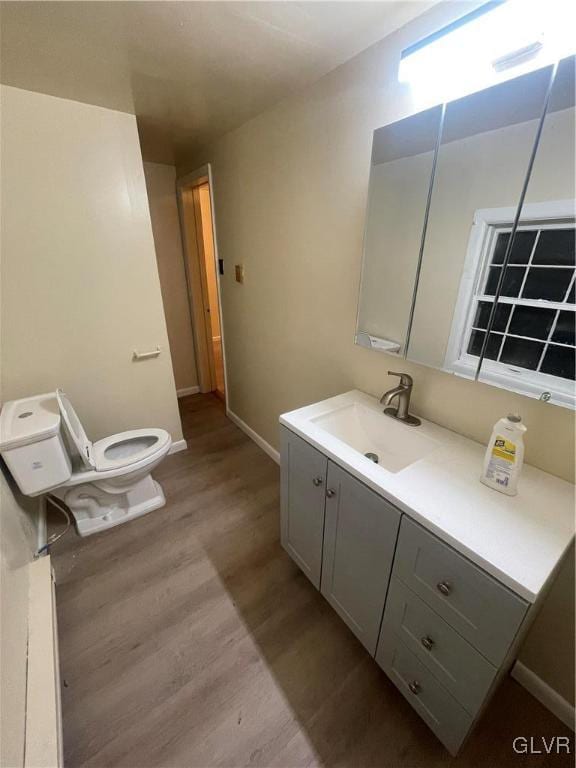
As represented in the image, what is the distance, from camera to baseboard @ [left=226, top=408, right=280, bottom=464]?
2.42 m

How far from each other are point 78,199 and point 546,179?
2102mm

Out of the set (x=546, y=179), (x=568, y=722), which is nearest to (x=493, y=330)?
(x=546, y=179)

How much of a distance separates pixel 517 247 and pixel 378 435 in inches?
32.3

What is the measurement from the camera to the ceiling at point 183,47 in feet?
3.18

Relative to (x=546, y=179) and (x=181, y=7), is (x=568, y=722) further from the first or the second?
(x=181, y=7)

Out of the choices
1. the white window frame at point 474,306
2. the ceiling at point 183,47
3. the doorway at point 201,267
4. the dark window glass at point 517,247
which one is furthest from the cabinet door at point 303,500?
the doorway at point 201,267

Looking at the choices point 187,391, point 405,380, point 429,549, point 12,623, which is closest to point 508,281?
point 405,380

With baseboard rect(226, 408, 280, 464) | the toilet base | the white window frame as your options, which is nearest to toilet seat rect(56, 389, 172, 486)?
the toilet base

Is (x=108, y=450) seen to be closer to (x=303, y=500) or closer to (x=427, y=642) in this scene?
(x=303, y=500)

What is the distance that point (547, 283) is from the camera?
878mm

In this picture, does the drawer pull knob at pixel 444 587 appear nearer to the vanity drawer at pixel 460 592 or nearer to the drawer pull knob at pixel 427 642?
the vanity drawer at pixel 460 592

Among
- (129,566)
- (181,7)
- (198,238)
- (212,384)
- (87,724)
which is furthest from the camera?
(212,384)

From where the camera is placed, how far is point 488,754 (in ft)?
3.29

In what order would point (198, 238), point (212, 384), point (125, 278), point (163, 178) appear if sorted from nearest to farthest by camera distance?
point (125, 278) → point (163, 178) → point (198, 238) → point (212, 384)
